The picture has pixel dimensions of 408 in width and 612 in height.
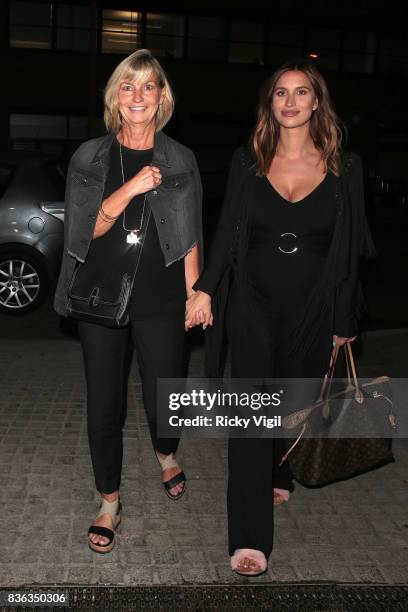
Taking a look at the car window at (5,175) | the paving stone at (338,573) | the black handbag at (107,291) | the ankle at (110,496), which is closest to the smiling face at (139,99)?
the black handbag at (107,291)

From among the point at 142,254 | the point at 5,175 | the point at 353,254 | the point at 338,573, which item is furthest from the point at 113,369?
the point at 5,175

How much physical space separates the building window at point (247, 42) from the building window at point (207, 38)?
333 millimetres

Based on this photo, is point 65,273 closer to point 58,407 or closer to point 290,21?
point 58,407

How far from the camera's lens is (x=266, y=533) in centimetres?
340

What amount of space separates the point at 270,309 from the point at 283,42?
26.9m

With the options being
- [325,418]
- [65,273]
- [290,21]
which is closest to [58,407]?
[65,273]

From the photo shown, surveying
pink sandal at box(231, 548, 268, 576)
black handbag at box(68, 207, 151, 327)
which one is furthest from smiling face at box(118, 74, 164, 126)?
pink sandal at box(231, 548, 268, 576)

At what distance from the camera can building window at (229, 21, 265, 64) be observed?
2792 cm

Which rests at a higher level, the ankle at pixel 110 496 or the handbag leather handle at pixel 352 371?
the handbag leather handle at pixel 352 371

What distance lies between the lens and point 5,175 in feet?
29.3

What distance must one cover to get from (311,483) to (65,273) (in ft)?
4.67

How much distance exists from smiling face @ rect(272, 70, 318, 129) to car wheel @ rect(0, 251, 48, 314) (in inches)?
240

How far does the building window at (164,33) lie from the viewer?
27016 millimetres

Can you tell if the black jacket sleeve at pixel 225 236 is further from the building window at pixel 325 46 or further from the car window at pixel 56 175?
the building window at pixel 325 46
